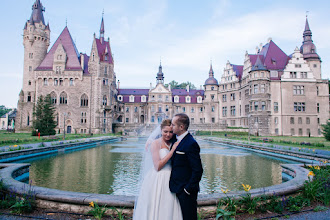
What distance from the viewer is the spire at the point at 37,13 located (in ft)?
161

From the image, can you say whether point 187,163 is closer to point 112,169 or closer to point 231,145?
point 112,169

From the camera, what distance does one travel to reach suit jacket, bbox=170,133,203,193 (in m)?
2.97

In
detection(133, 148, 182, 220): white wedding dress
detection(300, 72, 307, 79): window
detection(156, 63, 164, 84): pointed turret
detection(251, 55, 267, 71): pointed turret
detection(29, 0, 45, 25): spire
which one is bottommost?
detection(133, 148, 182, 220): white wedding dress

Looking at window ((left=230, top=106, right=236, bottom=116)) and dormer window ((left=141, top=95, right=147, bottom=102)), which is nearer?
window ((left=230, top=106, right=236, bottom=116))

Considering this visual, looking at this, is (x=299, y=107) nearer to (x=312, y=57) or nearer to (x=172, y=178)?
(x=312, y=57)

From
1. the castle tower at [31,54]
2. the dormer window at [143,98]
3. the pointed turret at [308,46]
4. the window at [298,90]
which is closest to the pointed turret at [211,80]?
the dormer window at [143,98]

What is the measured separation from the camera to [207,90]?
56.4m

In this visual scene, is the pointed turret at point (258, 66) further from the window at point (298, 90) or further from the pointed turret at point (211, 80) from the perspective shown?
the pointed turret at point (211, 80)

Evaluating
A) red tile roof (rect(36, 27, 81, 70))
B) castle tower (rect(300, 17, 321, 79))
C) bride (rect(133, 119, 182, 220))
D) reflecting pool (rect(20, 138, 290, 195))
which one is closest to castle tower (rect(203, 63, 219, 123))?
castle tower (rect(300, 17, 321, 79))

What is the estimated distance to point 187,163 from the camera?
3.14 metres

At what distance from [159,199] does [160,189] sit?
0.48 feet

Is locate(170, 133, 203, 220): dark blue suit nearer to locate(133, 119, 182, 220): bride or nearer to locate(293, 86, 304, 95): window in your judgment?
locate(133, 119, 182, 220): bride

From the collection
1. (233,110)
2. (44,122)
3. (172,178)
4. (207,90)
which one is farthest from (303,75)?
(172,178)

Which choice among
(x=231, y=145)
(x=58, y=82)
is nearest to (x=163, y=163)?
(x=231, y=145)
